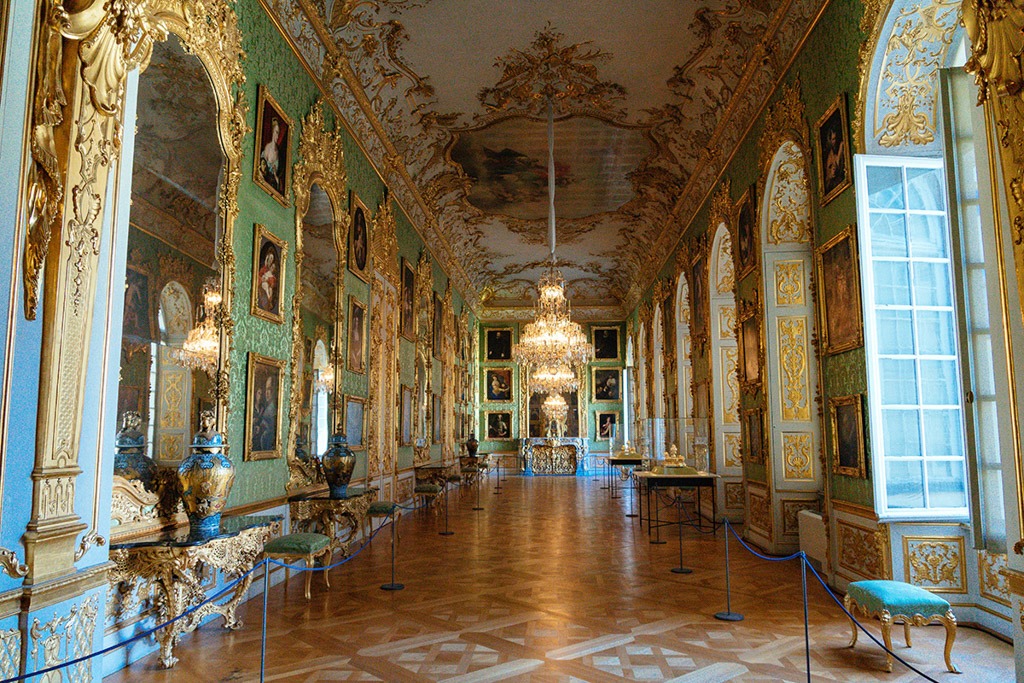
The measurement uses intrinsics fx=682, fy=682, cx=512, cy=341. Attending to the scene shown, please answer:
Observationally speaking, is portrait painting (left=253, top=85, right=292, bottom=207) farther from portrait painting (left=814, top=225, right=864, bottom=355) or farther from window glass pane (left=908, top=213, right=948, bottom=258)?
window glass pane (left=908, top=213, right=948, bottom=258)

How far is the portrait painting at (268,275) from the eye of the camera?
270 inches

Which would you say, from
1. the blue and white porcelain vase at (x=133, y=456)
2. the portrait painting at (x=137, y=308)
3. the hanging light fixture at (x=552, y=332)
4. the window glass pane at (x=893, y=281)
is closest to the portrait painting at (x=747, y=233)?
the window glass pane at (x=893, y=281)

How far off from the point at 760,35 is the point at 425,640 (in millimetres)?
8286

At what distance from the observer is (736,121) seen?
10.6m

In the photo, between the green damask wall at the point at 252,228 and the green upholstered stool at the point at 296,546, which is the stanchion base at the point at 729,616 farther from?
the green damask wall at the point at 252,228

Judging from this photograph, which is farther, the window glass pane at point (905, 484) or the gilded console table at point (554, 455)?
the gilded console table at point (554, 455)

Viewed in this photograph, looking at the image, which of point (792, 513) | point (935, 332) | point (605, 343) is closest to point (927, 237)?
point (935, 332)

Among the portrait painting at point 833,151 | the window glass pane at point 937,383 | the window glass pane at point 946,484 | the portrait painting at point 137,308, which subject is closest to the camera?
the portrait painting at point 137,308

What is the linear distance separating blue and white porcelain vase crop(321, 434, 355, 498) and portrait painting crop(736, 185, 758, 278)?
6166 mm

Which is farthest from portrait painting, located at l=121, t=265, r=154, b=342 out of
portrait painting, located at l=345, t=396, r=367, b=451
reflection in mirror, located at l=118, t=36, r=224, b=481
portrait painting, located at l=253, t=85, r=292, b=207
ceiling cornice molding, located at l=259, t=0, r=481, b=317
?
portrait painting, located at l=345, t=396, r=367, b=451

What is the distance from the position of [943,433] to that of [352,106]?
848 centimetres

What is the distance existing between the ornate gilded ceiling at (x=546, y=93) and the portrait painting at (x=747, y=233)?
1.15m

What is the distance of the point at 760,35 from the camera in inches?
352

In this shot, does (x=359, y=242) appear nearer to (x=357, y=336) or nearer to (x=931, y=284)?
(x=357, y=336)
